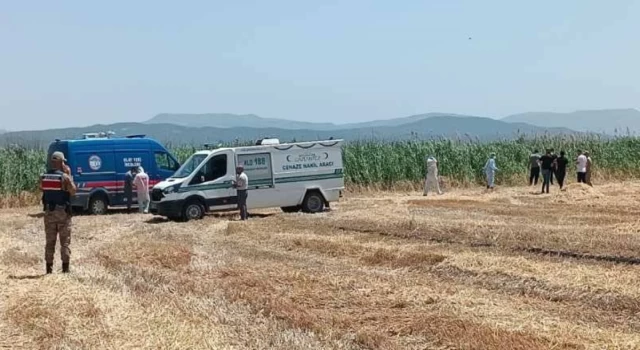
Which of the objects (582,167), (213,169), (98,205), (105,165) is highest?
(105,165)

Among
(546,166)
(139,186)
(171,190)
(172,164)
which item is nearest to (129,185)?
(139,186)

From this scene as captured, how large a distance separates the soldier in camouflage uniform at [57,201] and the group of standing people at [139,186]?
1343cm

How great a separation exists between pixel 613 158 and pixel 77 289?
35.9 metres

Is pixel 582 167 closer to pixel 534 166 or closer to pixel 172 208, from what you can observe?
pixel 534 166

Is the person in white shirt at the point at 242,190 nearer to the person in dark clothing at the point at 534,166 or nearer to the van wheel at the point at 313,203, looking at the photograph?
the van wheel at the point at 313,203

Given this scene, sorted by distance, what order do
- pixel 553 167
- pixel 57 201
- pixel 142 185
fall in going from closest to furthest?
pixel 57 201 < pixel 142 185 < pixel 553 167

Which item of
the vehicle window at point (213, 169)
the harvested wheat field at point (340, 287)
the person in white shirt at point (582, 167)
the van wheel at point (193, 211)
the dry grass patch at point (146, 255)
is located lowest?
the harvested wheat field at point (340, 287)

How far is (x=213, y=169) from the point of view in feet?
79.8

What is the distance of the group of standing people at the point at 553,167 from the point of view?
104ft

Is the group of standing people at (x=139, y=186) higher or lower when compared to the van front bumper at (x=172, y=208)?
higher

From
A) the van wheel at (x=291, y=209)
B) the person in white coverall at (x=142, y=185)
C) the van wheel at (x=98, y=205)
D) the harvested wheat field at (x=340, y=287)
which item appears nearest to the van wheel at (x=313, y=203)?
the van wheel at (x=291, y=209)

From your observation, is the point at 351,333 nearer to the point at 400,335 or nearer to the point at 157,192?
the point at 400,335

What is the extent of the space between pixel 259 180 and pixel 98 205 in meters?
5.92

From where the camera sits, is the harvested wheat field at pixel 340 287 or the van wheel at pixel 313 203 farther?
the van wheel at pixel 313 203
